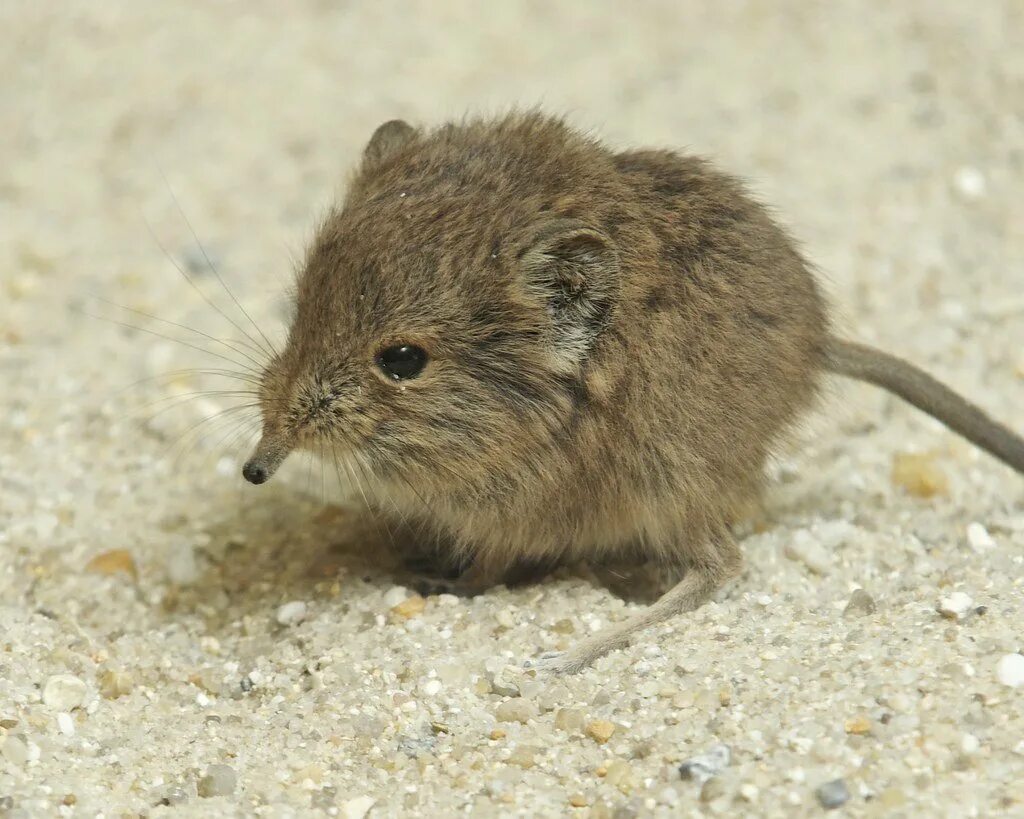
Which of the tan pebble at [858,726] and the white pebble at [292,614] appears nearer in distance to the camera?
the tan pebble at [858,726]

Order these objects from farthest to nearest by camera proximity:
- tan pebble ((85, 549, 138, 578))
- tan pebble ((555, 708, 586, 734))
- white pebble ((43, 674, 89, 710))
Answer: tan pebble ((85, 549, 138, 578))
white pebble ((43, 674, 89, 710))
tan pebble ((555, 708, 586, 734))

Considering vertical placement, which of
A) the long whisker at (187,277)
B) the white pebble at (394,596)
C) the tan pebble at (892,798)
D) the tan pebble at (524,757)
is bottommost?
the white pebble at (394,596)

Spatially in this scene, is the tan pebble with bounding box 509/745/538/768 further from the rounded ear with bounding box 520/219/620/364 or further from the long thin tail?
the long thin tail

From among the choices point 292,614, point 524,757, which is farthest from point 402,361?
point 524,757

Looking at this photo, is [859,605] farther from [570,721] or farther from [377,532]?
[377,532]

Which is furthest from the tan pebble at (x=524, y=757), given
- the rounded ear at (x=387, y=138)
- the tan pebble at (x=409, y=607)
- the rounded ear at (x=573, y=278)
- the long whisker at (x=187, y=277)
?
the long whisker at (x=187, y=277)

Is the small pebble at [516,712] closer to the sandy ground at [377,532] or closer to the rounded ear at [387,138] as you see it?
the sandy ground at [377,532]

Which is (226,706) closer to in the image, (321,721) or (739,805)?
(321,721)

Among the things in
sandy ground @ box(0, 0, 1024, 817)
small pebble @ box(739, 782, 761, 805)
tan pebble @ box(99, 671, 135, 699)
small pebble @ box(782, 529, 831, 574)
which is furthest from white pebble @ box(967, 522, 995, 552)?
tan pebble @ box(99, 671, 135, 699)
